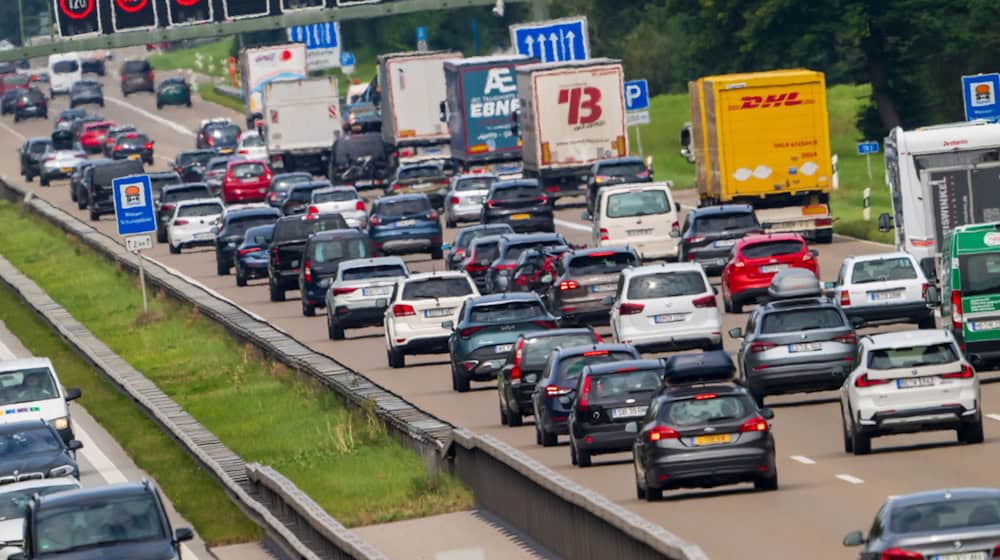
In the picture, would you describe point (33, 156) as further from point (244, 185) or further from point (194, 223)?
point (194, 223)

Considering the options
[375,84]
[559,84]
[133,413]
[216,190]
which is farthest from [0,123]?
[133,413]

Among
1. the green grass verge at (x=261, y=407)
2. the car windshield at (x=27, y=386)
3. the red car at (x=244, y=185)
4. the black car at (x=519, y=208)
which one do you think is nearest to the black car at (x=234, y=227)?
the green grass verge at (x=261, y=407)

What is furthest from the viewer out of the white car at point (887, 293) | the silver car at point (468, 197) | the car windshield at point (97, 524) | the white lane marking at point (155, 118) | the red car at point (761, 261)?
the white lane marking at point (155, 118)

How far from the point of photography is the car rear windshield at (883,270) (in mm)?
38219

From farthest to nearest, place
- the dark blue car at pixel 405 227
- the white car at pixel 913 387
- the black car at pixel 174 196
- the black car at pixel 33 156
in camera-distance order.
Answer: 1. the black car at pixel 33 156
2. the black car at pixel 174 196
3. the dark blue car at pixel 405 227
4. the white car at pixel 913 387

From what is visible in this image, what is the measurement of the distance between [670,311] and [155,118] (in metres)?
98.6

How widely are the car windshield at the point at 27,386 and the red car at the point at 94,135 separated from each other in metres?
76.8

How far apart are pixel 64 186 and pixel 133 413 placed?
57.8 m

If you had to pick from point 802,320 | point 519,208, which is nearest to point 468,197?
point 519,208

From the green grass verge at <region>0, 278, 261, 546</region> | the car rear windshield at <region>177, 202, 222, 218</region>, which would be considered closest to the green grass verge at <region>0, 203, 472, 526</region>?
the green grass verge at <region>0, 278, 261, 546</region>

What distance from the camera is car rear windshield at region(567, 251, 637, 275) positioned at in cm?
4081

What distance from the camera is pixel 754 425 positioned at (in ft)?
79.0

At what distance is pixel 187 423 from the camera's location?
120ft

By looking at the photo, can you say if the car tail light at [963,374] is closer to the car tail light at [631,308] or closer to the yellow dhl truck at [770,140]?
the car tail light at [631,308]
